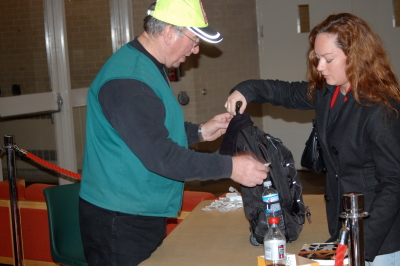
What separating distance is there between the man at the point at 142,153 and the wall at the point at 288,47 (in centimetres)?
536

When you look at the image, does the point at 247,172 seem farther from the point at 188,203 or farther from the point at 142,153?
the point at 188,203

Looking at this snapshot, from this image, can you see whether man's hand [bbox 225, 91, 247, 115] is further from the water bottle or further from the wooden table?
the wooden table

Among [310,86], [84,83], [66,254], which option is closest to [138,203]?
[310,86]

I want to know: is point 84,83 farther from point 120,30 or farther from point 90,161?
point 90,161

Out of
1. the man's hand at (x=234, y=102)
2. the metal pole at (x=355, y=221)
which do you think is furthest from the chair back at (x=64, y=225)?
the metal pole at (x=355, y=221)

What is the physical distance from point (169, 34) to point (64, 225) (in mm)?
1780

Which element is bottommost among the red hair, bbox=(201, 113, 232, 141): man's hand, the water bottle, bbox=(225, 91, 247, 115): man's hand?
the water bottle

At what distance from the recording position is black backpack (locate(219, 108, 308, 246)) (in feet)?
7.06

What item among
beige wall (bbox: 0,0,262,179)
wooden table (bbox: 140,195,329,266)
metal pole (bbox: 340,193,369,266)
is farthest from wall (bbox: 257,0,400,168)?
metal pole (bbox: 340,193,369,266)

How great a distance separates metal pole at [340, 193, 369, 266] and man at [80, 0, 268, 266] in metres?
0.76

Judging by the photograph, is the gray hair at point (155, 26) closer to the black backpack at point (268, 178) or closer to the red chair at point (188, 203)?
the black backpack at point (268, 178)

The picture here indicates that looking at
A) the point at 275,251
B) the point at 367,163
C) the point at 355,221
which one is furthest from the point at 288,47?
the point at 355,221

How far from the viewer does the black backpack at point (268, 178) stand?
2150 millimetres

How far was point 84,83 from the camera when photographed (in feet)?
20.5
